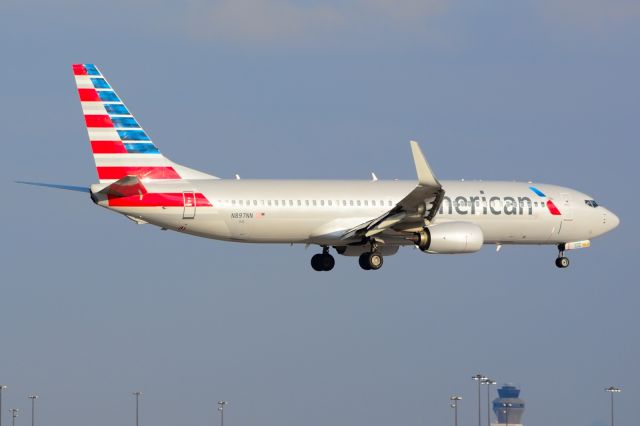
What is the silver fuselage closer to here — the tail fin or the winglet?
the tail fin

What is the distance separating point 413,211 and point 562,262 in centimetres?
1269

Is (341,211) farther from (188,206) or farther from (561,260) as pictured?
(561,260)

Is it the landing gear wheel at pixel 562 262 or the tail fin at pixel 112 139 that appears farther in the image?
A: the landing gear wheel at pixel 562 262

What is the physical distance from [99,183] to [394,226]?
13.3 metres

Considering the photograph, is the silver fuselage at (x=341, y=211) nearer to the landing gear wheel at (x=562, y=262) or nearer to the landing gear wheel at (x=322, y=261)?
the landing gear wheel at (x=562, y=262)

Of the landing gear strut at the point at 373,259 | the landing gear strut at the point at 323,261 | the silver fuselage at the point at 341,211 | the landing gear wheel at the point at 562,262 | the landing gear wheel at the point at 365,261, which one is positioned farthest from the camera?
the landing gear wheel at the point at 562,262

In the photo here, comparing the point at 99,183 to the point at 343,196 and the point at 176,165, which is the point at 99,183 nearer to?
the point at 176,165

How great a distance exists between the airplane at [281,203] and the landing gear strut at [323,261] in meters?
1.10

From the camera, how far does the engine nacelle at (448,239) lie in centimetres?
6612

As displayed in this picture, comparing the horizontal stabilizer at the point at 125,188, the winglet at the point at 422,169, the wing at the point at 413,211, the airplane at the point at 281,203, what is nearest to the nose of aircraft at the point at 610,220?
the airplane at the point at 281,203

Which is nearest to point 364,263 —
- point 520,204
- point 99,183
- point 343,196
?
point 343,196

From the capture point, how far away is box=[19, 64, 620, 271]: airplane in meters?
64.0

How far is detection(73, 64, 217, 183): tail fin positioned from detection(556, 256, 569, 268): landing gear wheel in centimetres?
2064

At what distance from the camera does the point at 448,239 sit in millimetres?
66125
